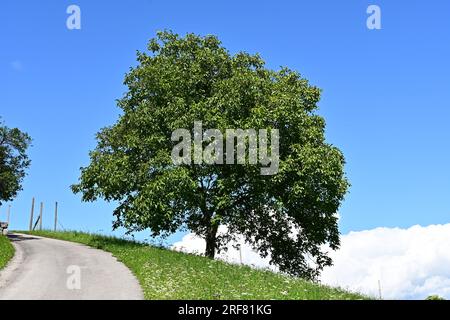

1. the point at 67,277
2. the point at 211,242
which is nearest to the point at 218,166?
the point at 211,242

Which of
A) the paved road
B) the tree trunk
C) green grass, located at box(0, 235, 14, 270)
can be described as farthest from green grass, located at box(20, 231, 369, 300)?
green grass, located at box(0, 235, 14, 270)

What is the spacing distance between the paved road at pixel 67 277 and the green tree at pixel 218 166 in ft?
17.1

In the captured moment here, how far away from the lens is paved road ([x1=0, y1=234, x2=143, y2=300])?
73.7ft

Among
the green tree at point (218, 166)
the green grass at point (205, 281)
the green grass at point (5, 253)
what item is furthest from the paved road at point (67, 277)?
the green tree at point (218, 166)

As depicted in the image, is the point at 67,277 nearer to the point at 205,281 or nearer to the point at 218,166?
the point at 205,281

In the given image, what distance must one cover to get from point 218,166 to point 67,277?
15.0 m

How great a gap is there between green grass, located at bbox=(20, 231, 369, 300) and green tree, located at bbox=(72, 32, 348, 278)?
4822 millimetres

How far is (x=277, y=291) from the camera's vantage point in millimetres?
23000

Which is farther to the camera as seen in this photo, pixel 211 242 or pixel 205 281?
pixel 211 242

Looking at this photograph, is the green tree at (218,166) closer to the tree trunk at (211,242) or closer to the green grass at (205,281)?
the tree trunk at (211,242)

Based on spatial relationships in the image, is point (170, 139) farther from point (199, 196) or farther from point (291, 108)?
point (291, 108)

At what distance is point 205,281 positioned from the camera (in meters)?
24.8
